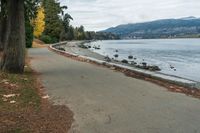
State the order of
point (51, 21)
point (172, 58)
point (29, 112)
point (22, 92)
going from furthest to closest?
point (51, 21), point (172, 58), point (22, 92), point (29, 112)

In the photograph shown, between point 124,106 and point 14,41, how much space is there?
27.3ft

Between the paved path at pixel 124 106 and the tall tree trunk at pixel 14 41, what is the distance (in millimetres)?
2065

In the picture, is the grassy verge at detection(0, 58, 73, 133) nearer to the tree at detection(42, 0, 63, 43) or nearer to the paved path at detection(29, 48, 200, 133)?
the paved path at detection(29, 48, 200, 133)

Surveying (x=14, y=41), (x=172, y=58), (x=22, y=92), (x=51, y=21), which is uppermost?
(x=14, y=41)

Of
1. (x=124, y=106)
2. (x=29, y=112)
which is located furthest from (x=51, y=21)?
(x=29, y=112)

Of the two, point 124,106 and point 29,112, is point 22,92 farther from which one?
point 124,106

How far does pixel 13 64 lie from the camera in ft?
55.2

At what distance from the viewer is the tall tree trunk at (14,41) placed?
16750 millimetres

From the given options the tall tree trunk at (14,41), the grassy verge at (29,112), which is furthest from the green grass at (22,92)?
the tall tree trunk at (14,41)

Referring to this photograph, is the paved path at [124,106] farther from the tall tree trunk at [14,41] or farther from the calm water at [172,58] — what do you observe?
the calm water at [172,58]

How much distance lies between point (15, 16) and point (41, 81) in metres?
3.38

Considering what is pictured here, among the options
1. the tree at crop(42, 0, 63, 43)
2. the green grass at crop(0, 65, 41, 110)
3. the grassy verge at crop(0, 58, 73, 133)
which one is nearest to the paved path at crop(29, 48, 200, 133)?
the grassy verge at crop(0, 58, 73, 133)

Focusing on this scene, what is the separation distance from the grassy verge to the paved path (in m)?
0.33

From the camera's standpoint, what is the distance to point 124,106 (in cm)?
1007
